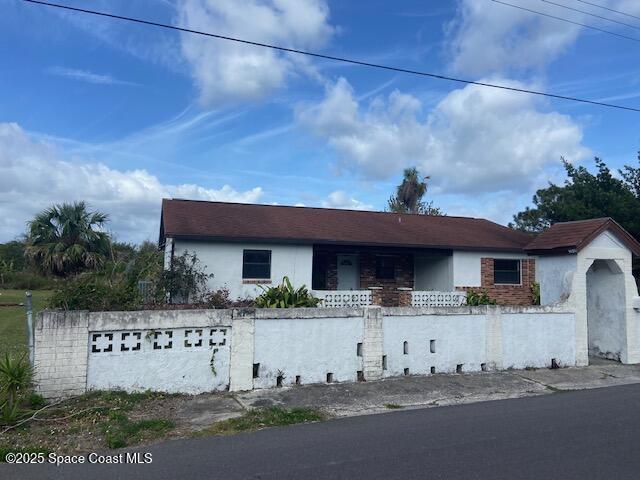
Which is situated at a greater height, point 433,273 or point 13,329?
point 433,273

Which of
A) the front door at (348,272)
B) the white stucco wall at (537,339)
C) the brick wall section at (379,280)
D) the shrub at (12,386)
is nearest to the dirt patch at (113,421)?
the shrub at (12,386)

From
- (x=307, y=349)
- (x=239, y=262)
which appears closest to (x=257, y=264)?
(x=239, y=262)

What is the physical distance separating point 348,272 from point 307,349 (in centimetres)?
981

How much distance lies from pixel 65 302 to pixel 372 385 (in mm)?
5465

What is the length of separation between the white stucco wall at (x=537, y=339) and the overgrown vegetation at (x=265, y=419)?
571 cm

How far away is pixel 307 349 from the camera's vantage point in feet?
31.8

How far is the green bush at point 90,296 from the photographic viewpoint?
837 centimetres

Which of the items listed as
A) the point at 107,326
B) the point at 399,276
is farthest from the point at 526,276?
the point at 107,326

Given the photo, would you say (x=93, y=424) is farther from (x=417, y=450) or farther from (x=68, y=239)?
(x=68, y=239)

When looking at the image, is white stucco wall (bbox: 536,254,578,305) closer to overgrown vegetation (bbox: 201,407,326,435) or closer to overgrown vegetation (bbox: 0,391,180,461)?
overgrown vegetation (bbox: 201,407,326,435)

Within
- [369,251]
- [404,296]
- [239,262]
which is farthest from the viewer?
[404,296]

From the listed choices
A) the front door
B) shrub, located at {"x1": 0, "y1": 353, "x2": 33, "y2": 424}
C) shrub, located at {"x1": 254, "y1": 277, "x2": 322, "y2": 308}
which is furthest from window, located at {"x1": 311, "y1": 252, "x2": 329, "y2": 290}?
shrub, located at {"x1": 0, "y1": 353, "x2": 33, "y2": 424}

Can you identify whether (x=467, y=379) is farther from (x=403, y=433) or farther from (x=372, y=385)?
(x=403, y=433)

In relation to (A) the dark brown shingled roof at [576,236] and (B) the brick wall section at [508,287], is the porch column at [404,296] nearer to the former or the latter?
(B) the brick wall section at [508,287]
